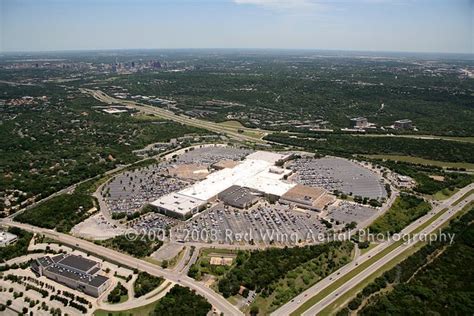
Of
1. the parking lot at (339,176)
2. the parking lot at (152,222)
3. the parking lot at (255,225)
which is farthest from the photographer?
the parking lot at (339,176)

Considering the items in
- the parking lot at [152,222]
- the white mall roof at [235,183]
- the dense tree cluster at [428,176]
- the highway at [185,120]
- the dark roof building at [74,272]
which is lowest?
the dark roof building at [74,272]

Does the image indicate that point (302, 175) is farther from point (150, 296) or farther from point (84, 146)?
point (84, 146)

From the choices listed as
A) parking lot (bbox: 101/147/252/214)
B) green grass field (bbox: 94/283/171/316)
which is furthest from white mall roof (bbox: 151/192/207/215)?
green grass field (bbox: 94/283/171/316)

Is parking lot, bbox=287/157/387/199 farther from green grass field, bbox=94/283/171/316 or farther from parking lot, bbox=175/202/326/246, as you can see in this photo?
green grass field, bbox=94/283/171/316

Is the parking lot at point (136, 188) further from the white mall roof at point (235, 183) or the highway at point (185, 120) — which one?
the highway at point (185, 120)

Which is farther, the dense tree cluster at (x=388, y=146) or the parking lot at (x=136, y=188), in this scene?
the dense tree cluster at (x=388, y=146)

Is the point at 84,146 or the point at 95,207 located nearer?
the point at 95,207

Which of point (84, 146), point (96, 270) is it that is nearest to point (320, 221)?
point (96, 270)

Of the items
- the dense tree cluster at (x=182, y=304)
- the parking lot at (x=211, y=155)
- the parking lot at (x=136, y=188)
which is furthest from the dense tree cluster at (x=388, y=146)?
the dense tree cluster at (x=182, y=304)
